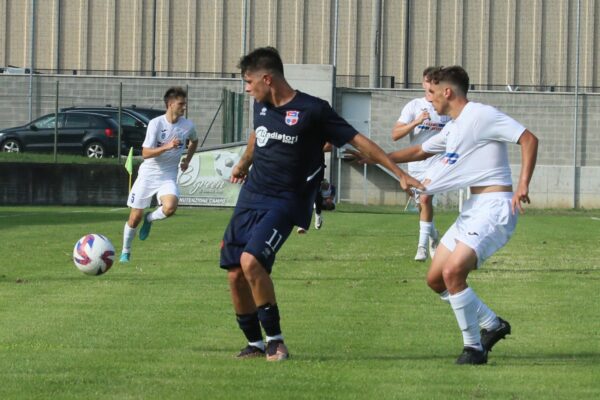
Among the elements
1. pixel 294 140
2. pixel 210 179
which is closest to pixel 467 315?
pixel 294 140

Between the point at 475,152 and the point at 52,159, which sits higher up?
the point at 475,152

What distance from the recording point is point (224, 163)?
31453 mm

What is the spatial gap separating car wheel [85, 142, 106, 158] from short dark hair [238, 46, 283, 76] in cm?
2855

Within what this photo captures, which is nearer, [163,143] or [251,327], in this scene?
[251,327]

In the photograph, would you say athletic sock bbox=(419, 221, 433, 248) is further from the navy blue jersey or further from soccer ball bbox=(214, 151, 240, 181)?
soccer ball bbox=(214, 151, 240, 181)

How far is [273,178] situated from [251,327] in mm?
1012

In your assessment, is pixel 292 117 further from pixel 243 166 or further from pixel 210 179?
pixel 210 179

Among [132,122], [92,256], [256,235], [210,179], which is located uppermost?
[132,122]

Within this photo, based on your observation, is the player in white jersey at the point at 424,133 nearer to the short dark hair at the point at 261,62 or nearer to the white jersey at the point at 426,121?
the white jersey at the point at 426,121

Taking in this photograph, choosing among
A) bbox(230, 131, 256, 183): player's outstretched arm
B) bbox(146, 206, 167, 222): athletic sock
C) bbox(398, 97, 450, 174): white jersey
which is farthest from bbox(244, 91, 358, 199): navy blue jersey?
bbox(146, 206, 167, 222): athletic sock

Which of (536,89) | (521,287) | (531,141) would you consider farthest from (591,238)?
(536,89)

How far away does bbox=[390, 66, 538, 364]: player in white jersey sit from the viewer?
8414mm

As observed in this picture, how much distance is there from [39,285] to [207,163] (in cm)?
1871

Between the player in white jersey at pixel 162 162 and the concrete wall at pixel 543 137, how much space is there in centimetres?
2522
